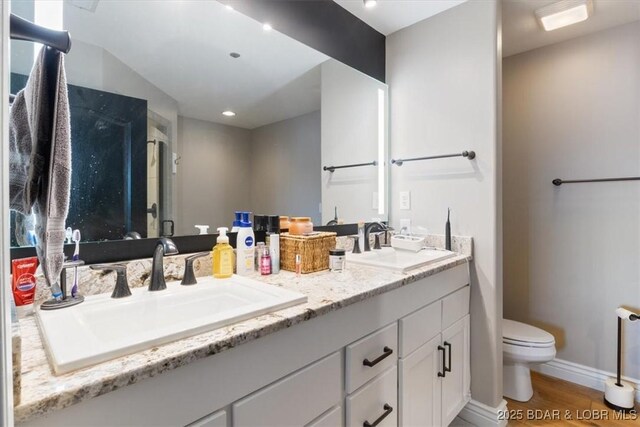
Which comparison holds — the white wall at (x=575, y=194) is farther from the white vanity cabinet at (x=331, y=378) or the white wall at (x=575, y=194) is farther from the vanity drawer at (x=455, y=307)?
the white vanity cabinet at (x=331, y=378)

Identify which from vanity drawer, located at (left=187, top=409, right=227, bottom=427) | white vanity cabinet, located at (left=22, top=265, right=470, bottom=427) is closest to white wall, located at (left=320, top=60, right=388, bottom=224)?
white vanity cabinet, located at (left=22, top=265, right=470, bottom=427)

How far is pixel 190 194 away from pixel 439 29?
68.8 inches

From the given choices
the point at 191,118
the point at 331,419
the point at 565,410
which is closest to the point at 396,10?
the point at 191,118

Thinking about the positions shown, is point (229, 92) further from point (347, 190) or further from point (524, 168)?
point (524, 168)

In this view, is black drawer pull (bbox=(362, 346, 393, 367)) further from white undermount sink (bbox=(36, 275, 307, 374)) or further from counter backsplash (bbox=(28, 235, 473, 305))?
counter backsplash (bbox=(28, 235, 473, 305))

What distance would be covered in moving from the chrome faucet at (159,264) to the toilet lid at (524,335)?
197cm

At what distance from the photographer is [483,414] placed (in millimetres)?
1702

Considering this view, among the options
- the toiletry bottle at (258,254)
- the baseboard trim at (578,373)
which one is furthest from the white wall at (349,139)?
the baseboard trim at (578,373)

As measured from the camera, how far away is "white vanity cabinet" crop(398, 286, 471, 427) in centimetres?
123

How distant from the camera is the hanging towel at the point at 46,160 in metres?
0.57

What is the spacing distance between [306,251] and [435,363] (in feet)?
2.60

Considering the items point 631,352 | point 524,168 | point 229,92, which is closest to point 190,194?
point 229,92

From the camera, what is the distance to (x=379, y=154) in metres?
2.11

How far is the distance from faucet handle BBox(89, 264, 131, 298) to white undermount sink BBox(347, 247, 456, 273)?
954 millimetres
